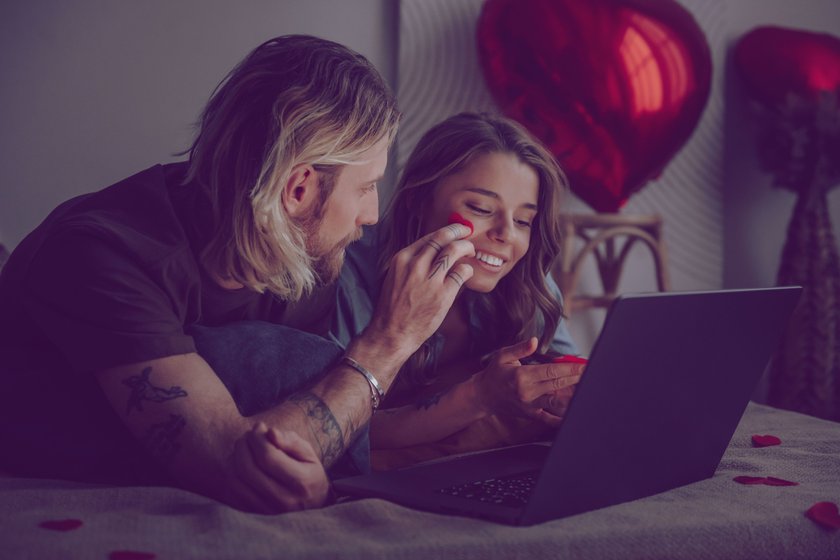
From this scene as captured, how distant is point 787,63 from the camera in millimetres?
2771

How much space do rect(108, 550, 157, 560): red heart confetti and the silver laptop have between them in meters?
0.28

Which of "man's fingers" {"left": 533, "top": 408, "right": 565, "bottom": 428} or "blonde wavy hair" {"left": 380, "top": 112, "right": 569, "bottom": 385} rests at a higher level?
"blonde wavy hair" {"left": 380, "top": 112, "right": 569, "bottom": 385}

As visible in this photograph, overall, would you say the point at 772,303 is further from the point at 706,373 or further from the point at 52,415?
the point at 52,415

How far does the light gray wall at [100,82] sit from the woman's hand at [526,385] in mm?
1362

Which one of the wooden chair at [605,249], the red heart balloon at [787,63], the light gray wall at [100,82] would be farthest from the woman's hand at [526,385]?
the red heart balloon at [787,63]

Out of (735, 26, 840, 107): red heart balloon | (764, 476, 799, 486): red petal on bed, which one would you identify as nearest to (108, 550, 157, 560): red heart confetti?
(764, 476, 799, 486): red petal on bed

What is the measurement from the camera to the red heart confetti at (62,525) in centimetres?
84

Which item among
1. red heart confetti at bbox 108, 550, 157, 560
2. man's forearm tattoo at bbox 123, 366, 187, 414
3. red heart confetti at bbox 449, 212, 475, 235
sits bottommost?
red heart confetti at bbox 108, 550, 157, 560

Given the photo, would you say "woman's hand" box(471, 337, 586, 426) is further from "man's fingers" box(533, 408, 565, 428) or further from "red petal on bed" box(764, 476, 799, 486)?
"red petal on bed" box(764, 476, 799, 486)

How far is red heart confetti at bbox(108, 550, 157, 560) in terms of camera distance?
756mm

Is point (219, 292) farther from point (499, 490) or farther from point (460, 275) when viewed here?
point (499, 490)

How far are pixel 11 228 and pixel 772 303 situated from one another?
1.90 meters

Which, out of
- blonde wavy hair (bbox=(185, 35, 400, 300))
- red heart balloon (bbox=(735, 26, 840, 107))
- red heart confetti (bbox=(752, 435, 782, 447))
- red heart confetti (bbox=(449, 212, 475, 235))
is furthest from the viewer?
red heart balloon (bbox=(735, 26, 840, 107))

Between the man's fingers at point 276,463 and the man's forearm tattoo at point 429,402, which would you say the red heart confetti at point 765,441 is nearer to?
the man's forearm tattoo at point 429,402
